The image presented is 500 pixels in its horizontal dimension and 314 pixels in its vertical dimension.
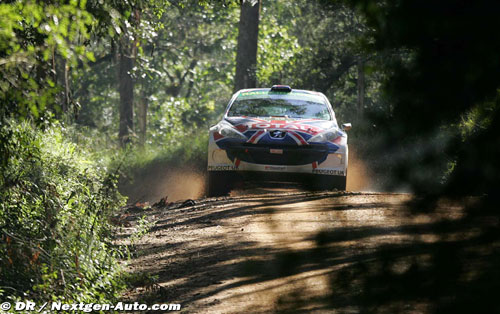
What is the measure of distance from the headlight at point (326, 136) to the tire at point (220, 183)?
55.8 inches

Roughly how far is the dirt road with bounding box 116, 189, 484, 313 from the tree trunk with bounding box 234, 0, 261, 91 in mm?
11848

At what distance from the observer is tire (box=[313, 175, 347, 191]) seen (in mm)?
11789

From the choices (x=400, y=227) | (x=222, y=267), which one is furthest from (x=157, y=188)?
(x=400, y=227)

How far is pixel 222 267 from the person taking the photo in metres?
6.92

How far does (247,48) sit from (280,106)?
39.4ft

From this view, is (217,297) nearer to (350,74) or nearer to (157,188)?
(157,188)

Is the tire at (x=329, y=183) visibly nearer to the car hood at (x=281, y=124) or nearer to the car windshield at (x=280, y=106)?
the car hood at (x=281, y=124)

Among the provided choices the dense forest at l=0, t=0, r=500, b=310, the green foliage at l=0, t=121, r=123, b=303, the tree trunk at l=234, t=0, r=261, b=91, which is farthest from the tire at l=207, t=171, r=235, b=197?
the tree trunk at l=234, t=0, r=261, b=91

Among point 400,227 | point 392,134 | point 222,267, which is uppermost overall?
point 392,134

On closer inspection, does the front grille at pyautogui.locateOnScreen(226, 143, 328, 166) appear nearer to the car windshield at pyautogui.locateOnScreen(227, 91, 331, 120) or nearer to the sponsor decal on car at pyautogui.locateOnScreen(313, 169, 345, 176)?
the sponsor decal on car at pyautogui.locateOnScreen(313, 169, 345, 176)

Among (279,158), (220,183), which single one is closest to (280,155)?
(279,158)

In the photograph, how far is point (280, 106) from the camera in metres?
12.8

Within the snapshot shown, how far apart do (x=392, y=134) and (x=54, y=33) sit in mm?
2790

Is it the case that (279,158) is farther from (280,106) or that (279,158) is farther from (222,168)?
(280,106)
